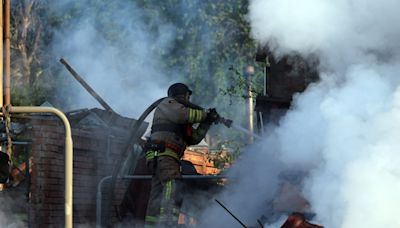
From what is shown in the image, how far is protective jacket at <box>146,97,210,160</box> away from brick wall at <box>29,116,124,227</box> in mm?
1136

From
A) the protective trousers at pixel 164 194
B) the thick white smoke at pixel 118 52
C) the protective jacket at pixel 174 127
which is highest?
the thick white smoke at pixel 118 52

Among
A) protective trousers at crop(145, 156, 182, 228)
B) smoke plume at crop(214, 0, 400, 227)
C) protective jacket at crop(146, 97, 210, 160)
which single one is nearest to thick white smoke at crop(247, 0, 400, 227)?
smoke plume at crop(214, 0, 400, 227)

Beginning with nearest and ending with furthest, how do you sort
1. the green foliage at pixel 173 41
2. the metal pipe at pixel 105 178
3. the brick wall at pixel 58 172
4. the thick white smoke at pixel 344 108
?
the thick white smoke at pixel 344 108
the brick wall at pixel 58 172
the metal pipe at pixel 105 178
the green foliage at pixel 173 41

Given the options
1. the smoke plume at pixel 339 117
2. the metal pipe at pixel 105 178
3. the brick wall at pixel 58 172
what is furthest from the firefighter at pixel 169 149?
the brick wall at pixel 58 172

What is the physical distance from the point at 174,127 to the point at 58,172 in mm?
1458

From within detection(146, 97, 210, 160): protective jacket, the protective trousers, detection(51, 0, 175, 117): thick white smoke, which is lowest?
the protective trousers

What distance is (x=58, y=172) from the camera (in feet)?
24.9

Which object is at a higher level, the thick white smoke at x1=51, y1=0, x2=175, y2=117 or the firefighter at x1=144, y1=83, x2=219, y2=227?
the thick white smoke at x1=51, y1=0, x2=175, y2=117

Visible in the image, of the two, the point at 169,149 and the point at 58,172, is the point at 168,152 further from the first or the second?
the point at 58,172

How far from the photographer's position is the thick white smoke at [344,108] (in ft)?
18.5

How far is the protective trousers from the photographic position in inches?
272

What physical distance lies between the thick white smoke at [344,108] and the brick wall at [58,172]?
2075 millimetres

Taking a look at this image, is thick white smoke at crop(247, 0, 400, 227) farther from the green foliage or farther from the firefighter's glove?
the green foliage

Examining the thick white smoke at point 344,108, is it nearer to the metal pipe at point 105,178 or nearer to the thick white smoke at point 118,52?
the metal pipe at point 105,178
